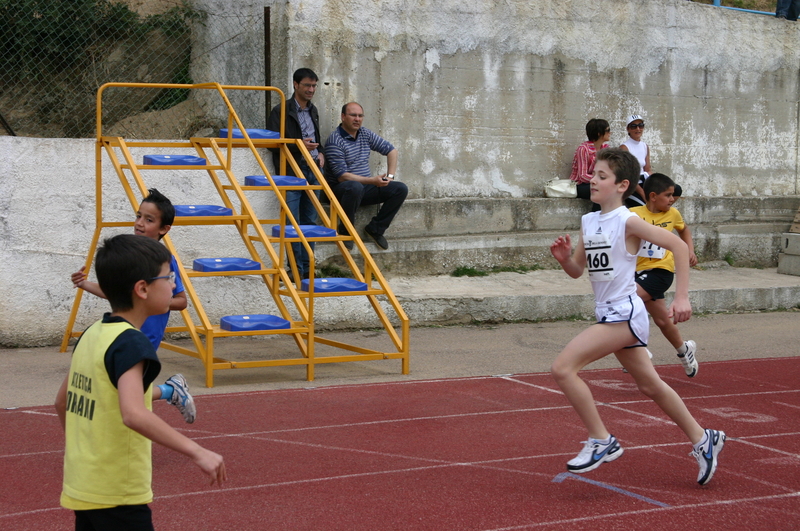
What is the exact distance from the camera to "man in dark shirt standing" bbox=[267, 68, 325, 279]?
9273mm

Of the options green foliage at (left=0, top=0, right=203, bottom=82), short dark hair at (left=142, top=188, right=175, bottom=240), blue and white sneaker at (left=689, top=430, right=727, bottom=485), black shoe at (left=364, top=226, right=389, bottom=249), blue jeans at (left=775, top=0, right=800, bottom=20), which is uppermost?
blue jeans at (left=775, top=0, right=800, bottom=20)

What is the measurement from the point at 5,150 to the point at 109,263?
6343mm

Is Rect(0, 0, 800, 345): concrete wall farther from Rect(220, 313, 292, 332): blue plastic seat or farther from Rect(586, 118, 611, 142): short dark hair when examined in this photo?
Rect(220, 313, 292, 332): blue plastic seat

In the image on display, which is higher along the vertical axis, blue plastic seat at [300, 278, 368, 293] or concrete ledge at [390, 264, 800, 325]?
blue plastic seat at [300, 278, 368, 293]

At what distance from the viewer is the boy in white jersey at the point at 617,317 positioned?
4570 mm

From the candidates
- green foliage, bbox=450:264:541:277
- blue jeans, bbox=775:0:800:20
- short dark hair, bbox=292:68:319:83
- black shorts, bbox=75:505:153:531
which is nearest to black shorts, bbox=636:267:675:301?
green foliage, bbox=450:264:541:277

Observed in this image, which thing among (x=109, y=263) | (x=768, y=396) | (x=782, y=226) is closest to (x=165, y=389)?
(x=109, y=263)

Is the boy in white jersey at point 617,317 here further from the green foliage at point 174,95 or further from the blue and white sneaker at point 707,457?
the green foliage at point 174,95

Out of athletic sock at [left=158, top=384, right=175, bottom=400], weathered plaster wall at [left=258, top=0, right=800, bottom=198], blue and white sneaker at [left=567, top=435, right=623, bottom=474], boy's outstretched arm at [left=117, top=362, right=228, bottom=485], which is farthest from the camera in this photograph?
weathered plaster wall at [left=258, top=0, right=800, bottom=198]

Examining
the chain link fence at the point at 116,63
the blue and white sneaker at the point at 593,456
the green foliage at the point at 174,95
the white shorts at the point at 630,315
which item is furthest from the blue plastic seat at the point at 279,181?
the blue and white sneaker at the point at 593,456

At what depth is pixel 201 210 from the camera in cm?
745

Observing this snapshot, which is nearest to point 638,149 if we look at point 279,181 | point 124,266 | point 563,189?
point 563,189

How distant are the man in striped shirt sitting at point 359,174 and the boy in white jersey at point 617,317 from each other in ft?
16.4

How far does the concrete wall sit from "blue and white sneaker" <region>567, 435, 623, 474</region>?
531cm
